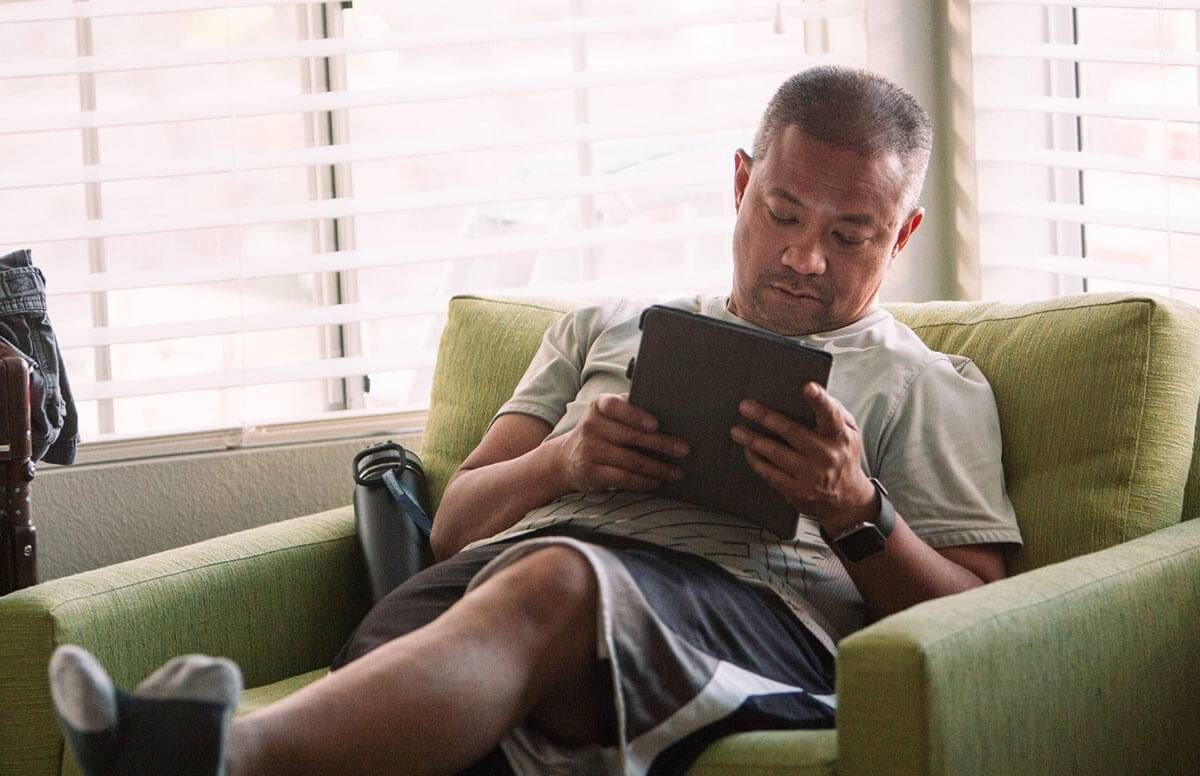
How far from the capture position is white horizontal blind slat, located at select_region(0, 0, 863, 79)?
2418 millimetres

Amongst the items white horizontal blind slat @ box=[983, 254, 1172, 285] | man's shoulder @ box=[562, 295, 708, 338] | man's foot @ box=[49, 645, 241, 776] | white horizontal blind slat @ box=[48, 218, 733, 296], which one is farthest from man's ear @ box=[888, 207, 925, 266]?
man's foot @ box=[49, 645, 241, 776]

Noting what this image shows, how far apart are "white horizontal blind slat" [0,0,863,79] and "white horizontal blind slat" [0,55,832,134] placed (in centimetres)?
7

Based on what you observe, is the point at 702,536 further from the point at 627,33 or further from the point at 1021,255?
the point at 627,33

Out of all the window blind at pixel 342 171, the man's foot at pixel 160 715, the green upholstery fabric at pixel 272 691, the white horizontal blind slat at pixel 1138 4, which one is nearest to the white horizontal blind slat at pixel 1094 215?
the white horizontal blind slat at pixel 1138 4

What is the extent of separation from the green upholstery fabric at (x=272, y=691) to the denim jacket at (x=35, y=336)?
55 centimetres

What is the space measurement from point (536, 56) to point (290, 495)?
0.97m

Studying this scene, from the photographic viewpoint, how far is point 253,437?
2508 mm

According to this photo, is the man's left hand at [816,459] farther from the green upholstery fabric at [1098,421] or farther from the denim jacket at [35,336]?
the denim jacket at [35,336]

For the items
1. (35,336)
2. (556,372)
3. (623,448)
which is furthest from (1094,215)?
(35,336)

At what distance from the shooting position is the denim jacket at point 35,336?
2055mm

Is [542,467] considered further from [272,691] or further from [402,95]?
[402,95]

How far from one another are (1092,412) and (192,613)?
1212mm

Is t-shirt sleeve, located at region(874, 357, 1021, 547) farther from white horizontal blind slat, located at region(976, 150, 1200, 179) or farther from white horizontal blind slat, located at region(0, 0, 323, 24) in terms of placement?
white horizontal blind slat, located at region(0, 0, 323, 24)

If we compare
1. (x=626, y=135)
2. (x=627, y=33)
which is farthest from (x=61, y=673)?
(x=627, y=33)
